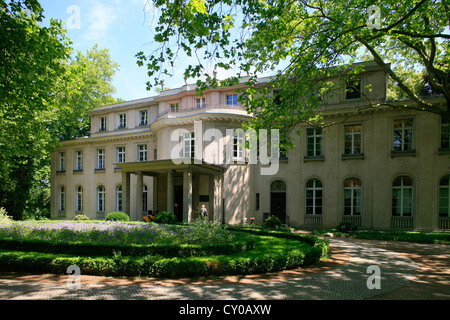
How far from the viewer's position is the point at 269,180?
23375mm

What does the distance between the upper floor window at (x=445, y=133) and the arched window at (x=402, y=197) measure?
3072mm

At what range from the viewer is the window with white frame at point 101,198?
30.6 metres

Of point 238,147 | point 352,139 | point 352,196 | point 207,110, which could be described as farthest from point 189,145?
point 352,196

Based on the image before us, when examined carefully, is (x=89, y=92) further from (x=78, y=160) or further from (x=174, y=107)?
(x=174, y=107)

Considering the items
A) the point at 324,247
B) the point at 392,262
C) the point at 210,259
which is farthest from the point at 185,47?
the point at 392,262

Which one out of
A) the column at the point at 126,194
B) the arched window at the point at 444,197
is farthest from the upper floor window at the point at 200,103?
the arched window at the point at 444,197

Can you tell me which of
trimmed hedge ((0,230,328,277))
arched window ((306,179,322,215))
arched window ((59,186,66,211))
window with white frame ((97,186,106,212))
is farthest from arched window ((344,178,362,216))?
arched window ((59,186,66,211))

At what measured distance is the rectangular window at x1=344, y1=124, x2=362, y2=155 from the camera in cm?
2123

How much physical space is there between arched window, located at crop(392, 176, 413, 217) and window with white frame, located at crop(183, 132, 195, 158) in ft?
51.5

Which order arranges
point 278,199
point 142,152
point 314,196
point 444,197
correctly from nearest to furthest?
point 444,197 < point 314,196 < point 278,199 < point 142,152

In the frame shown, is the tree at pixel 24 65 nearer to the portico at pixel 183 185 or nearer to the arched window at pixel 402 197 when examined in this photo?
the portico at pixel 183 185

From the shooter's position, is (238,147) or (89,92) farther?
(89,92)

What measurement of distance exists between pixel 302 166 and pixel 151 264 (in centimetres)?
1668

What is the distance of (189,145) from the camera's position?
24328 millimetres
